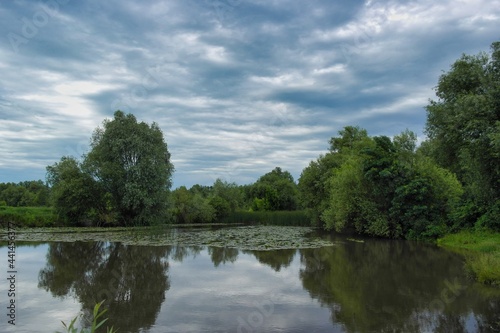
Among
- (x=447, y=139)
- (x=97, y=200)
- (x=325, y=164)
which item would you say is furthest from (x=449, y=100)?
(x=97, y=200)

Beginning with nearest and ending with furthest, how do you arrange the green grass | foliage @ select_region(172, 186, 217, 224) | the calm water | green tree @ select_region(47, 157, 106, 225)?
the calm water → green tree @ select_region(47, 157, 106, 225) → the green grass → foliage @ select_region(172, 186, 217, 224)

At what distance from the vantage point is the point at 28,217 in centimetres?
3891

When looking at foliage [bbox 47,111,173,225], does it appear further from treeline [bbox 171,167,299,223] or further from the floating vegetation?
treeline [bbox 171,167,299,223]

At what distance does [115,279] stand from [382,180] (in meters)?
24.7

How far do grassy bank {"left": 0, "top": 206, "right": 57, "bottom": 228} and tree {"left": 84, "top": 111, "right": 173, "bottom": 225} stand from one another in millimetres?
6384

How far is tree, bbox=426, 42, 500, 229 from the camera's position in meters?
15.8

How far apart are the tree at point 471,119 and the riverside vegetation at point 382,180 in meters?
0.05

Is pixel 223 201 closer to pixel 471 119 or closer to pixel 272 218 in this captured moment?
pixel 272 218

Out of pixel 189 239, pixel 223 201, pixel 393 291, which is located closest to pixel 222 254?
pixel 189 239

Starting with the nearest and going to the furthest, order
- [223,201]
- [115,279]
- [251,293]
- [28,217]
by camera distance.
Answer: [251,293] → [115,279] → [28,217] → [223,201]

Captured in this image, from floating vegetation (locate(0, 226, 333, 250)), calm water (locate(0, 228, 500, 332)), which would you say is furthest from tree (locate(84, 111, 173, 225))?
calm water (locate(0, 228, 500, 332))

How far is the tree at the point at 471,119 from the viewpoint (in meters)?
15.8

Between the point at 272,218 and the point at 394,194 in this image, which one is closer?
the point at 394,194

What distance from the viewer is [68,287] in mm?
11992
